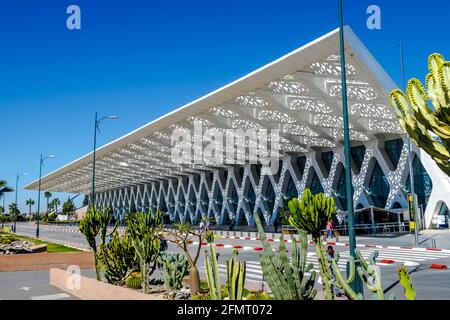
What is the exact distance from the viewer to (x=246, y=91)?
29.8 m

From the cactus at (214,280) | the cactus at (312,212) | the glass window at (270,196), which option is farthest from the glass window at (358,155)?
the cactus at (214,280)

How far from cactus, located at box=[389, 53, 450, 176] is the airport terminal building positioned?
13.8 meters

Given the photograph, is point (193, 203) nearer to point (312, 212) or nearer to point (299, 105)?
point (299, 105)

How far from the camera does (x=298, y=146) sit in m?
49.0

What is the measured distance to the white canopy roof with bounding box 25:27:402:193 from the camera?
24.4 metres

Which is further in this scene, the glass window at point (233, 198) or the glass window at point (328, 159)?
the glass window at point (233, 198)

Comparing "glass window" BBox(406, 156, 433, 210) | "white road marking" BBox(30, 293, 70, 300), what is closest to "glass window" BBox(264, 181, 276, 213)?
"glass window" BBox(406, 156, 433, 210)

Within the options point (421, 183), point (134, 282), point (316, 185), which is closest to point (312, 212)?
point (134, 282)

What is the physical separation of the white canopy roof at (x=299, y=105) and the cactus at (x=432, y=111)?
13.7 meters

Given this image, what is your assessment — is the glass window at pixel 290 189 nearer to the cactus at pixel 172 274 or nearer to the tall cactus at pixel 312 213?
the cactus at pixel 172 274

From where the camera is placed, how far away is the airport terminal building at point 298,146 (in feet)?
87.7

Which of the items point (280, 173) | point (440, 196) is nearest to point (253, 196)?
point (280, 173)

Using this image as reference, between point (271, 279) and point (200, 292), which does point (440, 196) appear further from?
point (271, 279)
